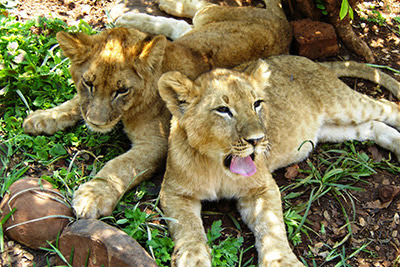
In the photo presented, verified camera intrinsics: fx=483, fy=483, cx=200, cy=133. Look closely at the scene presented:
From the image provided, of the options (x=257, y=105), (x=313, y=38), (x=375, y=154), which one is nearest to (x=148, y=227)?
(x=257, y=105)

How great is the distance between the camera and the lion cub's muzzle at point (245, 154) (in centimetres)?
301

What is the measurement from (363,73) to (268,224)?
7.46 feet

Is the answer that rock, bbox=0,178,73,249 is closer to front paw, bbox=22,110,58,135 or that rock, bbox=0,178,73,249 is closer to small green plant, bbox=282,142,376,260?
front paw, bbox=22,110,58,135

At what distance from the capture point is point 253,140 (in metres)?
3.00

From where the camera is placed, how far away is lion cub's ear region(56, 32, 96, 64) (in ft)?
12.3

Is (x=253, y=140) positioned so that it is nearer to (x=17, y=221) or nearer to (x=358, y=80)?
(x=17, y=221)

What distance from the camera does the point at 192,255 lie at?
3.17 m

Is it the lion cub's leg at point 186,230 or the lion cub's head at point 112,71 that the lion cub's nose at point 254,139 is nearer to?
the lion cub's leg at point 186,230

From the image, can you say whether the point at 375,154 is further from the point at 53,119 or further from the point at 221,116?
the point at 53,119

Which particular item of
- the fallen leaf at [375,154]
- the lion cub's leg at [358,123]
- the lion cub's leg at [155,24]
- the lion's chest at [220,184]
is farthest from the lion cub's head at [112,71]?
the fallen leaf at [375,154]

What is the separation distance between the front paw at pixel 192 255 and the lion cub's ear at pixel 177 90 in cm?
90

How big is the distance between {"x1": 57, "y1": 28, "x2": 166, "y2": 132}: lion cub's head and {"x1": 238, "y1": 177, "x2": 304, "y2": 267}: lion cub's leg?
1183mm

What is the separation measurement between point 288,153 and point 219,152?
1.12 metres

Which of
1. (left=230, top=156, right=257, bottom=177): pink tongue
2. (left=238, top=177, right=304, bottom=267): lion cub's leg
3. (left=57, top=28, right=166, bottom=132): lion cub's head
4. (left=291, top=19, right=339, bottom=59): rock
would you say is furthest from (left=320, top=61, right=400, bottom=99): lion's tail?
(left=230, top=156, right=257, bottom=177): pink tongue
